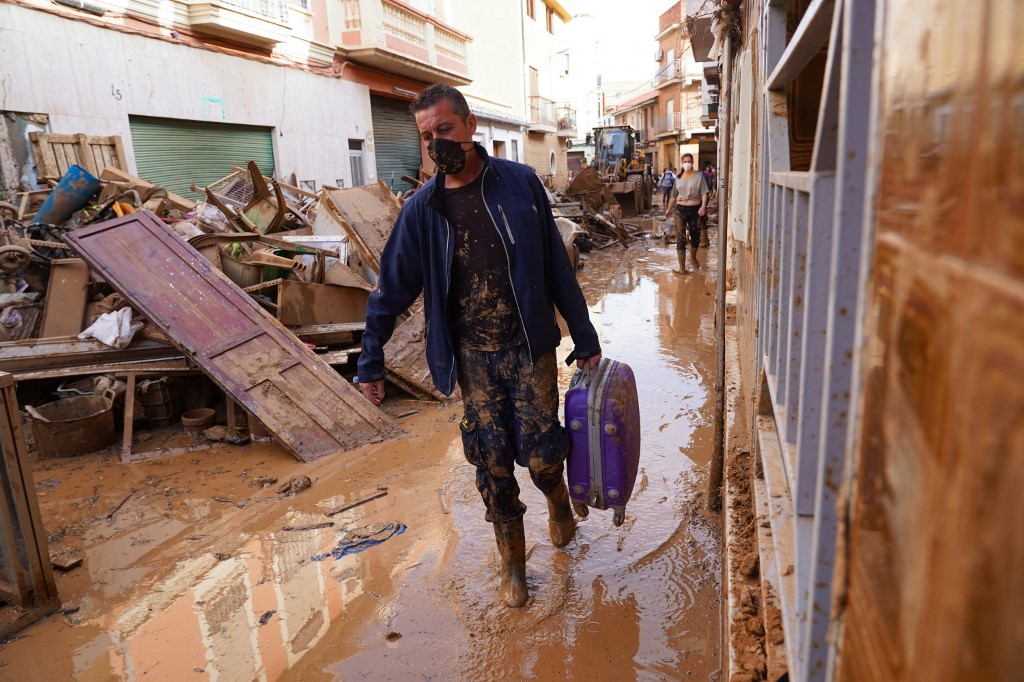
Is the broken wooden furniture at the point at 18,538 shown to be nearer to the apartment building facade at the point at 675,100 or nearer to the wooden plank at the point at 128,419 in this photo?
the wooden plank at the point at 128,419

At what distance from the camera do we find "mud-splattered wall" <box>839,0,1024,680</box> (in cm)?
42

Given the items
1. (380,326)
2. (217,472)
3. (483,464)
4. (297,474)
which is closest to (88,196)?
(217,472)

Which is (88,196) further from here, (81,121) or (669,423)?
(669,423)

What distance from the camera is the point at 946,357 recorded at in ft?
1.68

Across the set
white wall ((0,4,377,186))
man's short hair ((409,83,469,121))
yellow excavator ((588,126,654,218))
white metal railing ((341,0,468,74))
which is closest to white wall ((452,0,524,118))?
white metal railing ((341,0,468,74))

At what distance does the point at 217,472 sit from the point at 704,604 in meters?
3.56

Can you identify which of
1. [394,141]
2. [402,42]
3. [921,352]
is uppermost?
[402,42]

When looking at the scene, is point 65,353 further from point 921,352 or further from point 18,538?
point 921,352

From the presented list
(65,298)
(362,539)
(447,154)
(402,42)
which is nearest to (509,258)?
(447,154)

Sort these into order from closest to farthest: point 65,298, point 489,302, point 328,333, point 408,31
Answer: point 489,302
point 65,298
point 328,333
point 408,31

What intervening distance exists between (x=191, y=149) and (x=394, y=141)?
736cm

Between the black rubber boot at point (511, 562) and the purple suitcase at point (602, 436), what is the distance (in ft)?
1.09

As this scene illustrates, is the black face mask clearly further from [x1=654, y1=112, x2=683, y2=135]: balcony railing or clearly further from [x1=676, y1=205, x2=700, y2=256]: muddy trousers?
[x1=654, y1=112, x2=683, y2=135]: balcony railing

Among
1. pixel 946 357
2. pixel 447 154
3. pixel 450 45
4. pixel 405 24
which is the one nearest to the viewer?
pixel 946 357
